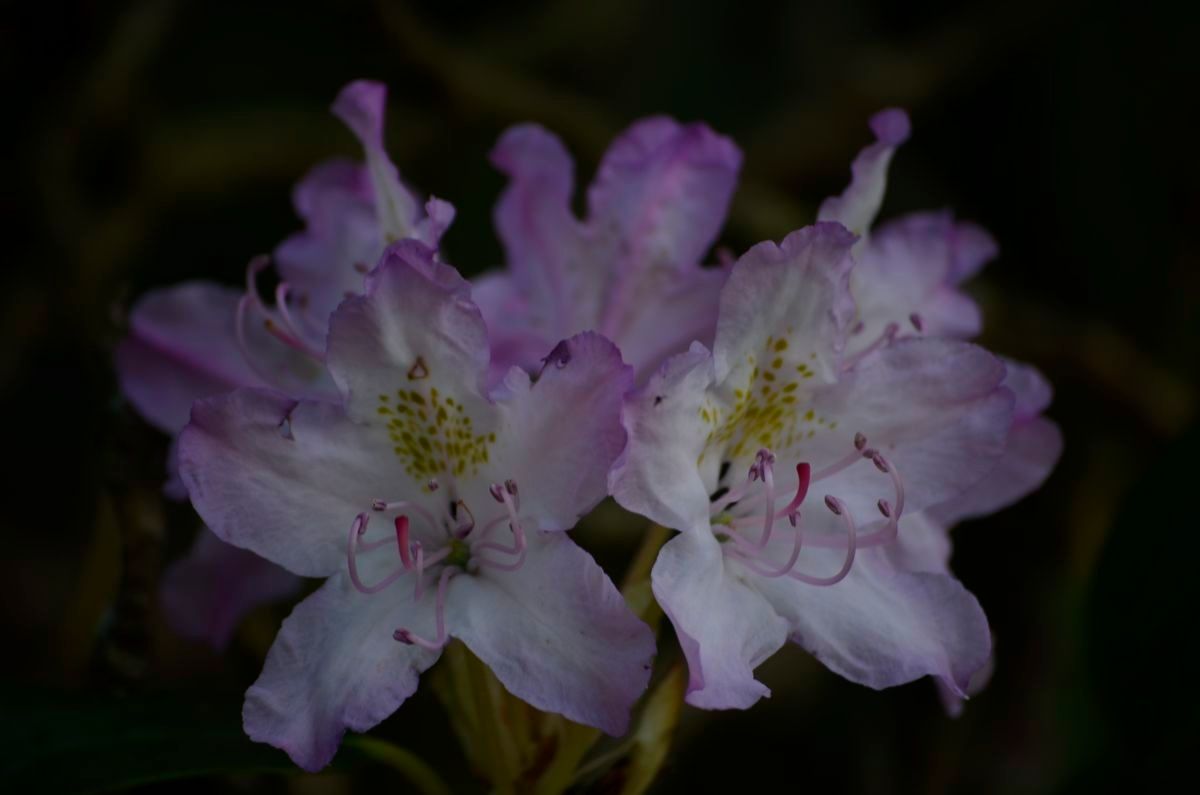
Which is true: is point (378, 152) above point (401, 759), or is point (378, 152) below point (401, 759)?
above

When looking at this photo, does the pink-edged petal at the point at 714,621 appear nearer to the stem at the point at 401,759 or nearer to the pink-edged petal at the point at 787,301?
the pink-edged petal at the point at 787,301

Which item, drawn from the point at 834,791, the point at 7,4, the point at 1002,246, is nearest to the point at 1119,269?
the point at 1002,246

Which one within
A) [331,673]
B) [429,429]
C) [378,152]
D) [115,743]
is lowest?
[115,743]

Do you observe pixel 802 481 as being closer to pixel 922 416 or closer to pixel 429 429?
pixel 922 416

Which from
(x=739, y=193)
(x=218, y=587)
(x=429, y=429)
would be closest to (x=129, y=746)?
(x=218, y=587)

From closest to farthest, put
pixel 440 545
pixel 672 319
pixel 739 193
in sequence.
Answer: pixel 440 545 < pixel 672 319 < pixel 739 193

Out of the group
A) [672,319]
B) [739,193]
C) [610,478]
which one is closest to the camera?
[610,478]

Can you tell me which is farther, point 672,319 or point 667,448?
point 672,319

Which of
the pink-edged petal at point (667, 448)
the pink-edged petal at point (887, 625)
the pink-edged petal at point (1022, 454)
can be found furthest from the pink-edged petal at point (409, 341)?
the pink-edged petal at point (1022, 454)
